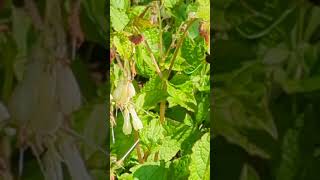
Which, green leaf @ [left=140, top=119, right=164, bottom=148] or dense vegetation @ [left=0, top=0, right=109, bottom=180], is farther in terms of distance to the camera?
green leaf @ [left=140, top=119, right=164, bottom=148]

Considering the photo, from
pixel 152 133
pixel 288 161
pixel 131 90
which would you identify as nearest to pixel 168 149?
pixel 152 133

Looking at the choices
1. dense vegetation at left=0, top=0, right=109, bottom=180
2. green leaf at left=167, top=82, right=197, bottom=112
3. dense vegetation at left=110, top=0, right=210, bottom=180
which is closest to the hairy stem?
dense vegetation at left=110, top=0, right=210, bottom=180

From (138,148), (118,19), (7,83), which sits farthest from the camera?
(138,148)

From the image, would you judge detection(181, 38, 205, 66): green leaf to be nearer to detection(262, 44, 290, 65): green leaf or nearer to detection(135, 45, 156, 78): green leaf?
detection(135, 45, 156, 78): green leaf

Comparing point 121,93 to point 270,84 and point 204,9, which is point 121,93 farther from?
point 270,84

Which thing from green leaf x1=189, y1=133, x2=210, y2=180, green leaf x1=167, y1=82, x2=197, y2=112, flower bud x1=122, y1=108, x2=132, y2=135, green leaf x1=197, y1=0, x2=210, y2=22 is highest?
green leaf x1=197, y1=0, x2=210, y2=22

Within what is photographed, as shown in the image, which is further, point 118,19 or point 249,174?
point 118,19
